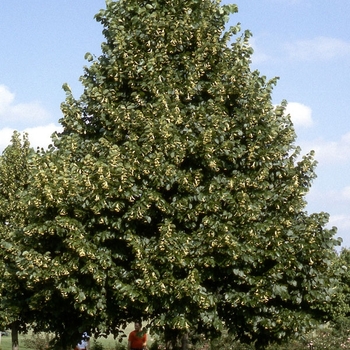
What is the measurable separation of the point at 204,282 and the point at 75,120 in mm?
6434

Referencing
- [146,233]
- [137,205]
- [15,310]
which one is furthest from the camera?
[15,310]

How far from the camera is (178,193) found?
19.4m

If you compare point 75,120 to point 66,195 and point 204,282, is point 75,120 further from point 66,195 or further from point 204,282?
point 204,282

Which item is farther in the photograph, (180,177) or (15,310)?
(15,310)

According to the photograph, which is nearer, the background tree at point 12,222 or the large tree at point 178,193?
the large tree at point 178,193

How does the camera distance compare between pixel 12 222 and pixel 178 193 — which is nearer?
pixel 178 193

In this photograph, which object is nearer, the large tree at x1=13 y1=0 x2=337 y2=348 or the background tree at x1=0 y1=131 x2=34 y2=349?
the large tree at x1=13 y1=0 x2=337 y2=348

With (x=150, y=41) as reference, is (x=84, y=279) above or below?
below

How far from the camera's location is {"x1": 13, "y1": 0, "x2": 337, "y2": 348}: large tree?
61.4 feet

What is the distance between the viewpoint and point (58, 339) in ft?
73.5

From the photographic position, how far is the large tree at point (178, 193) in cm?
1870

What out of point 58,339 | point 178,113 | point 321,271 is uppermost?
point 178,113

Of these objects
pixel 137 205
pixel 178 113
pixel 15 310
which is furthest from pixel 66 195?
pixel 15 310

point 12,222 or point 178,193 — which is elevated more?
point 12,222
